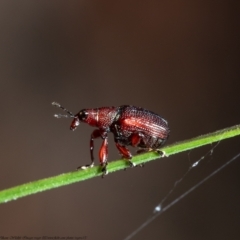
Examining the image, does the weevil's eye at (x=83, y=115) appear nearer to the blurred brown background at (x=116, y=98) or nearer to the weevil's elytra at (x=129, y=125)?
the weevil's elytra at (x=129, y=125)

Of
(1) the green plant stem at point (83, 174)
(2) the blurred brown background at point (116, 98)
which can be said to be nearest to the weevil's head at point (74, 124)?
(1) the green plant stem at point (83, 174)

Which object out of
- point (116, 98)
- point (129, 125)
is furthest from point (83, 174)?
point (116, 98)

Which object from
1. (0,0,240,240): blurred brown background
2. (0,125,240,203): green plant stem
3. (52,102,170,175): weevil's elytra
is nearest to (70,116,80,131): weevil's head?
(52,102,170,175): weevil's elytra

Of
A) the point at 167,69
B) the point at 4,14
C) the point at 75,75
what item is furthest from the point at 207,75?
the point at 4,14

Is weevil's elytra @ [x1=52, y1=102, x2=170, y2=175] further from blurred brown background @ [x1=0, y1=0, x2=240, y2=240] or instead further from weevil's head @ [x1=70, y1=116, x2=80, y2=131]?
blurred brown background @ [x1=0, y1=0, x2=240, y2=240]

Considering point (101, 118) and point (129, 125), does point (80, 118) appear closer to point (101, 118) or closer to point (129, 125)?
point (101, 118)
